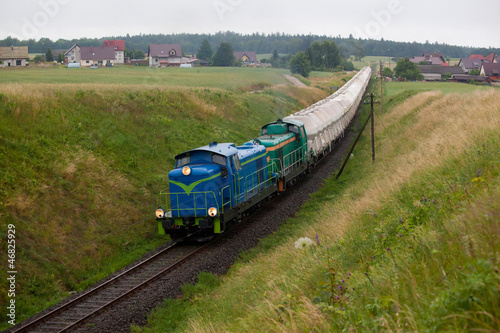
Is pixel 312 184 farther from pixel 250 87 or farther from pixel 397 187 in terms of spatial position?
pixel 250 87

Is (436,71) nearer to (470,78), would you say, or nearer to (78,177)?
(470,78)

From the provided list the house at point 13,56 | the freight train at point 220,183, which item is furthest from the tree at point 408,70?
the freight train at point 220,183

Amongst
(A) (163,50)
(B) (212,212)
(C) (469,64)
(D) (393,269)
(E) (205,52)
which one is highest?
(E) (205,52)

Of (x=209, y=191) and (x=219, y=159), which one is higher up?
(x=219, y=159)

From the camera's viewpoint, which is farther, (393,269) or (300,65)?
(300,65)

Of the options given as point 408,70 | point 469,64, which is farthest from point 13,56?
point 469,64

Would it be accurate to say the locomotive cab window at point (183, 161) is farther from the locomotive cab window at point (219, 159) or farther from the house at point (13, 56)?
the house at point (13, 56)

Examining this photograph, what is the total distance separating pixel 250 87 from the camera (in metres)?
59.4

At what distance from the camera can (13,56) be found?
5488 cm

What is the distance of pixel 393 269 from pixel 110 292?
947 centimetres

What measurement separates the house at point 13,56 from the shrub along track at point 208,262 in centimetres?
4412

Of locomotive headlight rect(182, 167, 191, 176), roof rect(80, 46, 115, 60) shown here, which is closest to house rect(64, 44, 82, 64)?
roof rect(80, 46, 115, 60)

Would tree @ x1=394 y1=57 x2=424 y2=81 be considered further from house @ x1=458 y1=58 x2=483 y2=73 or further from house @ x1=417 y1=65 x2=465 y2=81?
house @ x1=458 y1=58 x2=483 y2=73

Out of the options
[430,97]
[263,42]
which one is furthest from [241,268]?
[263,42]
